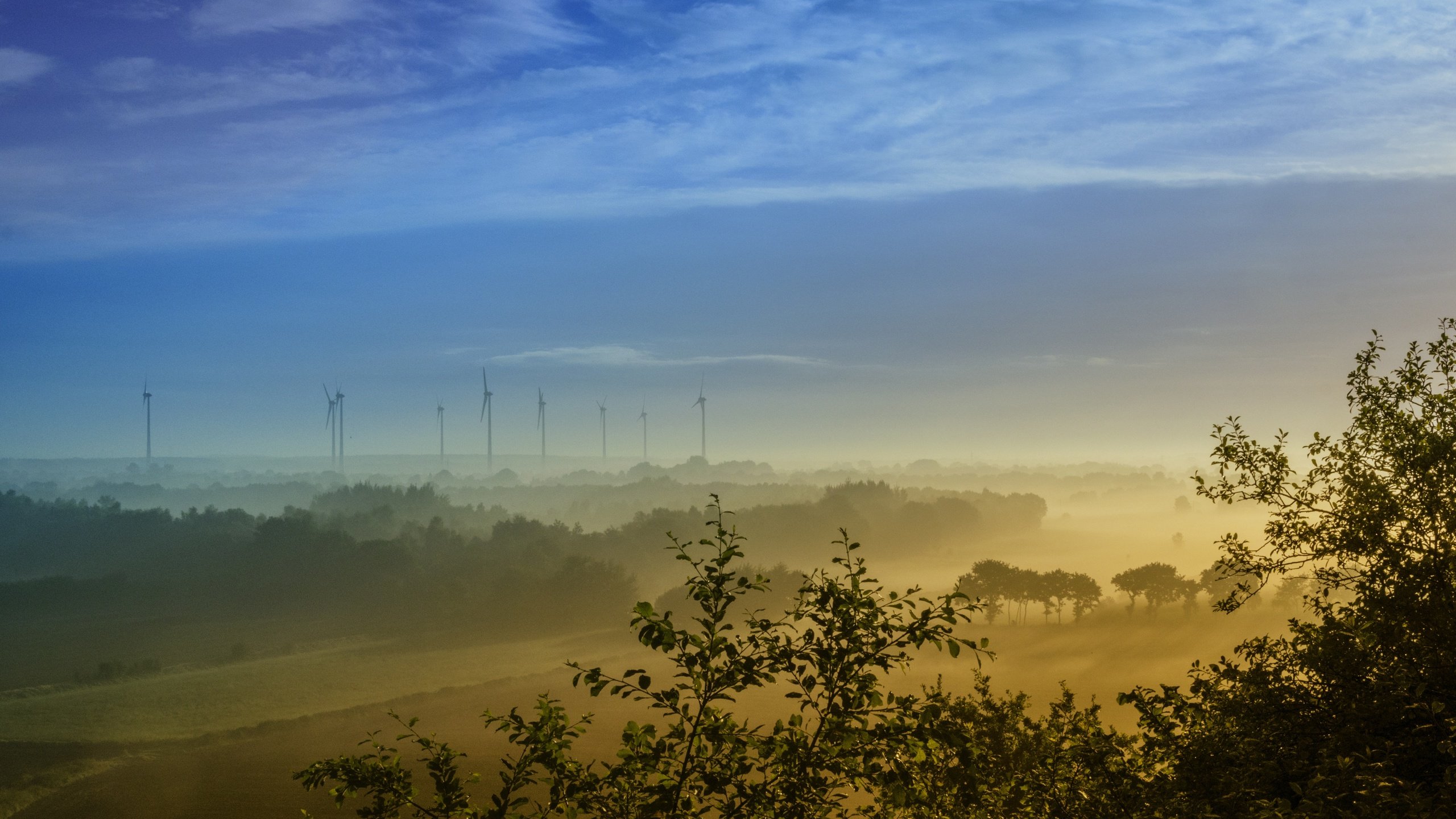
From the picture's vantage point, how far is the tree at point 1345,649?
1256 centimetres

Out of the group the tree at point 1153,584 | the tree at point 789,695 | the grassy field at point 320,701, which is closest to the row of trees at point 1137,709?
the tree at point 789,695

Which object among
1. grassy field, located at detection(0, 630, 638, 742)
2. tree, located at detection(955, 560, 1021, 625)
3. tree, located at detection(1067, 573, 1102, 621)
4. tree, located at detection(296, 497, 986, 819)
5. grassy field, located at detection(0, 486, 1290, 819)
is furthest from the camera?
tree, located at detection(1067, 573, 1102, 621)

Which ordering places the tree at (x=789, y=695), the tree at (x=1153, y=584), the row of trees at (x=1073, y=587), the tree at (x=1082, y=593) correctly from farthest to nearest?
the tree at (x=1082, y=593)
the row of trees at (x=1073, y=587)
the tree at (x=1153, y=584)
the tree at (x=789, y=695)

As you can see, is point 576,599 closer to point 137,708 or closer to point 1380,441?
point 137,708

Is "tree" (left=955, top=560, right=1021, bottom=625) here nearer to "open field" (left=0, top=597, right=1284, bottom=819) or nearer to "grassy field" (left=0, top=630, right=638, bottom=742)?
"open field" (left=0, top=597, right=1284, bottom=819)

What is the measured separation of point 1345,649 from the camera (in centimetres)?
1441

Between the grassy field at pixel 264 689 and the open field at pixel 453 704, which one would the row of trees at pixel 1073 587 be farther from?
the grassy field at pixel 264 689

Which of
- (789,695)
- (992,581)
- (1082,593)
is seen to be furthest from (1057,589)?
(789,695)

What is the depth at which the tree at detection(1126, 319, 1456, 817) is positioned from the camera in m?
12.6

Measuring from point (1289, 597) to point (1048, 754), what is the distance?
14140cm

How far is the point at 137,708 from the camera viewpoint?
138 meters

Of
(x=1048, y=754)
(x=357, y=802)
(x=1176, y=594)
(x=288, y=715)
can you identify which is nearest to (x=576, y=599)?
(x=288, y=715)

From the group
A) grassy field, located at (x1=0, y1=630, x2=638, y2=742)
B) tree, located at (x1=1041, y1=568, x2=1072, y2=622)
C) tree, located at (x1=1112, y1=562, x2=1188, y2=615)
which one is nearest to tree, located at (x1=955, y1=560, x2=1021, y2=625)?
tree, located at (x1=1041, y1=568, x2=1072, y2=622)

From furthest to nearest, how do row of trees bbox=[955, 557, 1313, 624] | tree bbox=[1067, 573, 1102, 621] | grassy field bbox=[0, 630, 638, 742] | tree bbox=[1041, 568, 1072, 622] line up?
tree bbox=[1041, 568, 1072, 622] → tree bbox=[1067, 573, 1102, 621] → row of trees bbox=[955, 557, 1313, 624] → grassy field bbox=[0, 630, 638, 742]
